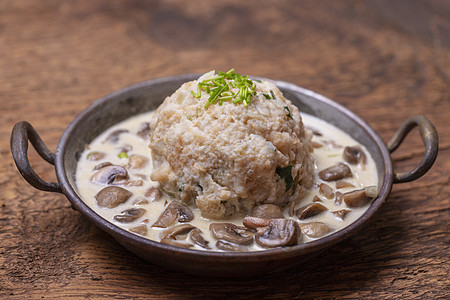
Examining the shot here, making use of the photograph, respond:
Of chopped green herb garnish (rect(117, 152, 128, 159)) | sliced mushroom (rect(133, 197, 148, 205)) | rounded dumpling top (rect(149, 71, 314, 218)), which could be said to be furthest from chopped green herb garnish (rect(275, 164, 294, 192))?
chopped green herb garnish (rect(117, 152, 128, 159))

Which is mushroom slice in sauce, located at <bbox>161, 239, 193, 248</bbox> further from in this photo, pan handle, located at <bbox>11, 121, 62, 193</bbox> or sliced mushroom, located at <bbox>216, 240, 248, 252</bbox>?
pan handle, located at <bbox>11, 121, 62, 193</bbox>

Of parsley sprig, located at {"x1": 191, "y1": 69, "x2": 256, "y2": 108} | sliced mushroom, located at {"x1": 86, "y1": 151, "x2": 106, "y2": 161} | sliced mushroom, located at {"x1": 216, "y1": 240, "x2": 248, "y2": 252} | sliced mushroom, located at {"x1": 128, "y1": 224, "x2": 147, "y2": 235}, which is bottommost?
sliced mushroom, located at {"x1": 86, "y1": 151, "x2": 106, "y2": 161}

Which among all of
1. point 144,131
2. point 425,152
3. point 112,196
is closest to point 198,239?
point 112,196

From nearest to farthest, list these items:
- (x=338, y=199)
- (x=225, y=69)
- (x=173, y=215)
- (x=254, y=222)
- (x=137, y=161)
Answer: (x=254, y=222) → (x=173, y=215) → (x=338, y=199) → (x=137, y=161) → (x=225, y=69)

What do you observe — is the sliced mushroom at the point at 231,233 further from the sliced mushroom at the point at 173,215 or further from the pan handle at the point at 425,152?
the pan handle at the point at 425,152

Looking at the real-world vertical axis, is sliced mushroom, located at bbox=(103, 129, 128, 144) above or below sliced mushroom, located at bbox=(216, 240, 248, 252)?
below

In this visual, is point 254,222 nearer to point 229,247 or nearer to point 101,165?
point 229,247

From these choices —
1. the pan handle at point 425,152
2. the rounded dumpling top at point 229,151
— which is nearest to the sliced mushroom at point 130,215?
the rounded dumpling top at point 229,151

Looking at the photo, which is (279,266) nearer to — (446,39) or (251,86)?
(251,86)
